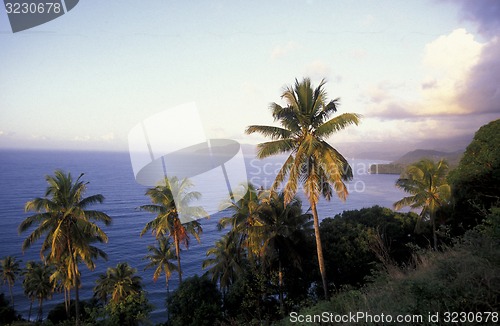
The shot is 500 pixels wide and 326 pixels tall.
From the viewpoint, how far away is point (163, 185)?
2166 centimetres

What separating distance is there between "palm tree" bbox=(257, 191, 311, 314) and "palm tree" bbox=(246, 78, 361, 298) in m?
3.94

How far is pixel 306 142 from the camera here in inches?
508

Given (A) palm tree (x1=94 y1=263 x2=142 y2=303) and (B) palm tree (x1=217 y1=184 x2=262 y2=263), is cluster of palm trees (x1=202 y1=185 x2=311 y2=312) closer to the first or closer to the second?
(B) palm tree (x1=217 y1=184 x2=262 y2=263)

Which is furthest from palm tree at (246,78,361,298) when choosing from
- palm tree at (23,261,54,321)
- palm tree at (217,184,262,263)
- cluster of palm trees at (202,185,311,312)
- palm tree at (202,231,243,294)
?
palm tree at (23,261,54,321)

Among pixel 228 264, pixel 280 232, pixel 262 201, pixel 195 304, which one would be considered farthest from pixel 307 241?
pixel 195 304

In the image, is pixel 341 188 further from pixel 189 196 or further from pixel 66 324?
pixel 66 324

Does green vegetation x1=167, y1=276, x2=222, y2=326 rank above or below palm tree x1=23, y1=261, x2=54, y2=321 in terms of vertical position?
above

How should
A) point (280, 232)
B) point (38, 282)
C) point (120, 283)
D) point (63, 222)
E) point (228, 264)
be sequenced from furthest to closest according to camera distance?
point (38, 282), point (120, 283), point (228, 264), point (280, 232), point (63, 222)

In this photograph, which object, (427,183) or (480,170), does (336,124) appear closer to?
(480,170)

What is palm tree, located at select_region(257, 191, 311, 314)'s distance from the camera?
56.8 ft

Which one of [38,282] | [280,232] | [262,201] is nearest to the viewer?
[280,232]

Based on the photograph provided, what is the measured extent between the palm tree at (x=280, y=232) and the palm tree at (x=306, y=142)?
3.94m

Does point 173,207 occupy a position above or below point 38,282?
above

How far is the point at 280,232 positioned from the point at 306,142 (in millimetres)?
6885
